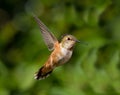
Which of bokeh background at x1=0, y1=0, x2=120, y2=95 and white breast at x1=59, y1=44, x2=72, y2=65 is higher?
bokeh background at x1=0, y1=0, x2=120, y2=95

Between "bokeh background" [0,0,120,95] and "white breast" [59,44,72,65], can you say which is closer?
"white breast" [59,44,72,65]

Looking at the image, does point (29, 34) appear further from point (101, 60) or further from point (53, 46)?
point (53, 46)

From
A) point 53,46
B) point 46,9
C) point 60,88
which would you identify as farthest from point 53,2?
point 53,46

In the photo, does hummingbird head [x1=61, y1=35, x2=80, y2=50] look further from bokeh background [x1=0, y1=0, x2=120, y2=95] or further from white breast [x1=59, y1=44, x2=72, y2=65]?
bokeh background [x1=0, y1=0, x2=120, y2=95]

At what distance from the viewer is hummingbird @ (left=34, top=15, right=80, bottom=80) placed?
0.52 metres

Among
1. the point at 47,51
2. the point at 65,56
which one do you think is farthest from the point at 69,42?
the point at 47,51

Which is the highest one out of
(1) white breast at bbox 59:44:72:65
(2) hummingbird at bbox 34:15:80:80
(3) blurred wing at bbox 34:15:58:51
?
(3) blurred wing at bbox 34:15:58:51

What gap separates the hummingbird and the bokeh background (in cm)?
109

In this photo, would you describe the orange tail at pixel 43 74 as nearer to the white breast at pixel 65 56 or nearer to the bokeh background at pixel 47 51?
the white breast at pixel 65 56

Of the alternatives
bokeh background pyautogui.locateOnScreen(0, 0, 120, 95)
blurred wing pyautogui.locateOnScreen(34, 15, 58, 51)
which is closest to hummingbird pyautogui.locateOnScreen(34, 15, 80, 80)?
blurred wing pyautogui.locateOnScreen(34, 15, 58, 51)

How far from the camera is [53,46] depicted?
625mm

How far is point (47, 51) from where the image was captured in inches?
69.4

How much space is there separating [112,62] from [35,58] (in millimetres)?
473

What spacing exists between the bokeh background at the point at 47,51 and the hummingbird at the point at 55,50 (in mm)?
1090
